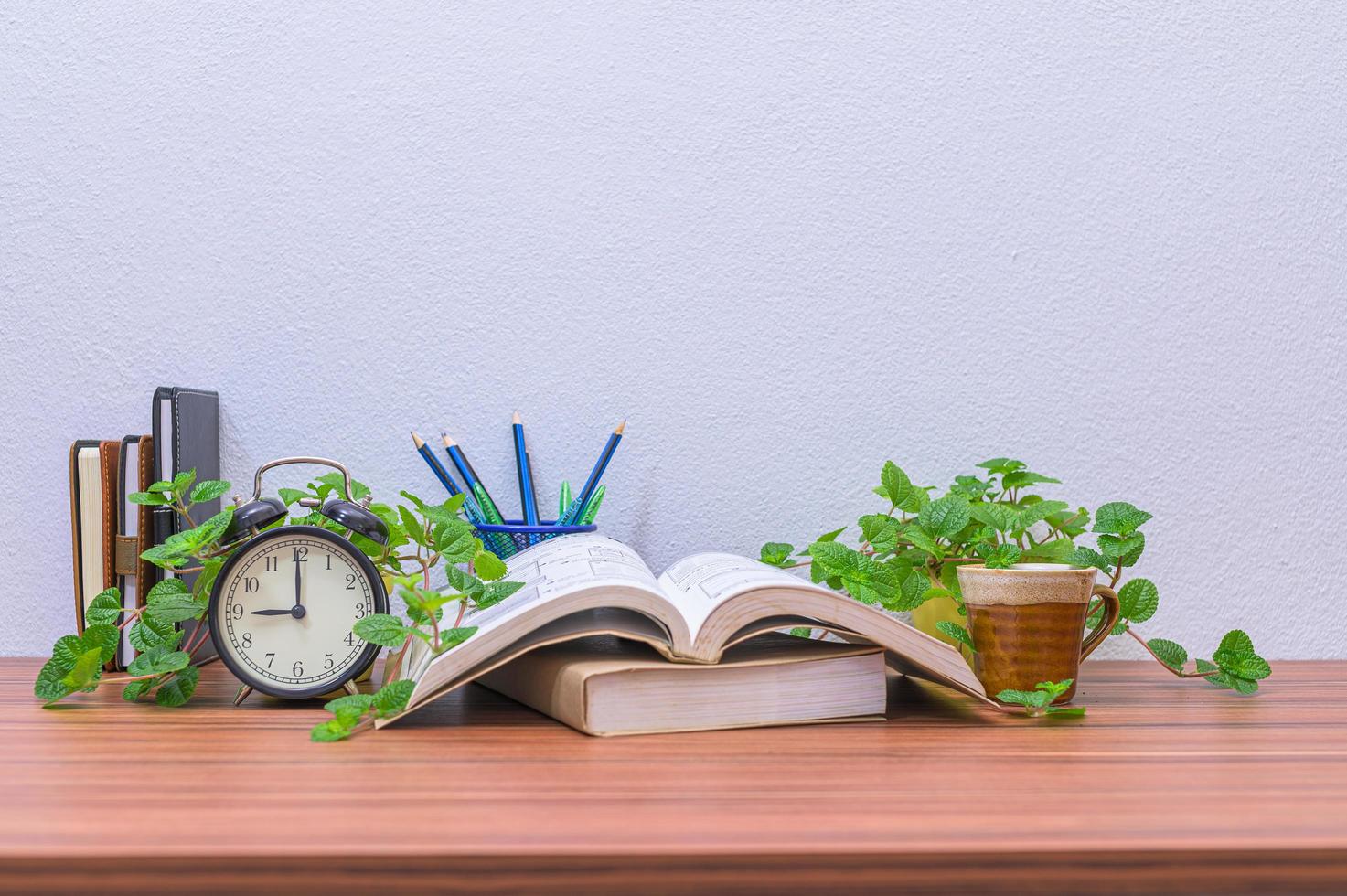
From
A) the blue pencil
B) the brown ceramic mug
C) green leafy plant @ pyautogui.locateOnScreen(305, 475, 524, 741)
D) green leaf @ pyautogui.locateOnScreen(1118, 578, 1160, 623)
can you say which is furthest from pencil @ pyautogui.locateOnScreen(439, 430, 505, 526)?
green leaf @ pyautogui.locateOnScreen(1118, 578, 1160, 623)

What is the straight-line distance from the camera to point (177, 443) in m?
0.88

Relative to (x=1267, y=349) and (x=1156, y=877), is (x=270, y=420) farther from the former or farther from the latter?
(x=1267, y=349)

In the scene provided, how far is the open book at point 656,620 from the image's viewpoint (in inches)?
26.5

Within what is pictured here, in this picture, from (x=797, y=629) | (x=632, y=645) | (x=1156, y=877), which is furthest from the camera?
(x=797, y=629)

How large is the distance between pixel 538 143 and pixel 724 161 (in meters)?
0.20

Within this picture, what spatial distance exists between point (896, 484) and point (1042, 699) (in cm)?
26

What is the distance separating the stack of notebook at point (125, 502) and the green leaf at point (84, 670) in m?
0.12

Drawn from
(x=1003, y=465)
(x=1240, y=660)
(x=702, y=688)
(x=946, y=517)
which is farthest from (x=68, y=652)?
(x=1240, y=660)

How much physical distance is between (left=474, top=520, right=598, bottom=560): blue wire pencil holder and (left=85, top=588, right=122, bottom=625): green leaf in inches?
12.1

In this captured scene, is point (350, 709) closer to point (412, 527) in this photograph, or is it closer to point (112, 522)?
point (412, 527)

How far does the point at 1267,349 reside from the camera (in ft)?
3.56

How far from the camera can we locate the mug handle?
0.78 metres

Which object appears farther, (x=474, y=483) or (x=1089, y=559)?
(x=474, y=483)

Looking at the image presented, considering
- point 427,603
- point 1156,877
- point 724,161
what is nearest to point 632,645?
point 427,603
